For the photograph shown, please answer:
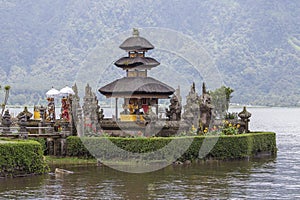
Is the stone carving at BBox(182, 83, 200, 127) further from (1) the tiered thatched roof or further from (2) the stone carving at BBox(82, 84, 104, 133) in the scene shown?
(2) the stone carving at BBox(82, 84, 104, 133)

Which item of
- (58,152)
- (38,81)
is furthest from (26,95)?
(58,152)

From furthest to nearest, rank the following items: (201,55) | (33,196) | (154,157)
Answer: (201,55) < (154,157) < (33,196)

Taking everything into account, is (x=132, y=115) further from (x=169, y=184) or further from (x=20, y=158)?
(x=20, y=158)

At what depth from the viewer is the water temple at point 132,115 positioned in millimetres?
47594

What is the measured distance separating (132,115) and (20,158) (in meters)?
15.5

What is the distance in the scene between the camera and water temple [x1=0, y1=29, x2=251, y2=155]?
156 ft

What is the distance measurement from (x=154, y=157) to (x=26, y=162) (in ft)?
30.7

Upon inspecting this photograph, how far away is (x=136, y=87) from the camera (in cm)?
5166

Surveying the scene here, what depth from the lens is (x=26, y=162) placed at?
126 ft

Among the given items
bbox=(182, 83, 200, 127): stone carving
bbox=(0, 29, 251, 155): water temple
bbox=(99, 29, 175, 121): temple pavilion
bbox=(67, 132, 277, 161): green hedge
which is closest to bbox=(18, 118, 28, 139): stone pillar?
bbox=(0, 29, 251, 155): water temple

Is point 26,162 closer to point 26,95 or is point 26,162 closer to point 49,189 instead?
point 49,189

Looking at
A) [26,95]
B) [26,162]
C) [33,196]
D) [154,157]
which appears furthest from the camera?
[26,95]

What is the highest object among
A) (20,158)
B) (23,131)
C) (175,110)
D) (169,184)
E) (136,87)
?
(136,87)

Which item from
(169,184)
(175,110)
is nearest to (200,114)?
(175,110)
